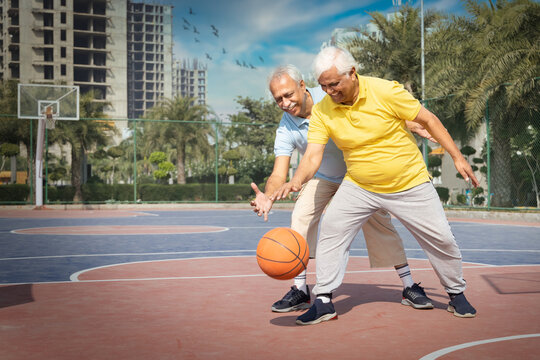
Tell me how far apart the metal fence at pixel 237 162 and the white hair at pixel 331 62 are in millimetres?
16007

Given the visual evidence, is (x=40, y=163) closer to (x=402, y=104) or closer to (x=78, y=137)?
(x=78, y=137)

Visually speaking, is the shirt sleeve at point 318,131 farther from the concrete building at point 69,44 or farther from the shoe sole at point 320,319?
the concrete building at point 69,44

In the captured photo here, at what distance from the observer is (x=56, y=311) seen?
5598 mm

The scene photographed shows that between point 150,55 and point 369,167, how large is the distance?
173 m

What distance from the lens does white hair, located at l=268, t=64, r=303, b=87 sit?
16.8 feet

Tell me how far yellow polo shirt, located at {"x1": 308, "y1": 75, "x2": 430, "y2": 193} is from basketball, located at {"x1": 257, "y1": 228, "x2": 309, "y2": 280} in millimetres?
677

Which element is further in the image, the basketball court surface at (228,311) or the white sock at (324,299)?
the white sock at (324,299)

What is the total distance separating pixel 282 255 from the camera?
493cm

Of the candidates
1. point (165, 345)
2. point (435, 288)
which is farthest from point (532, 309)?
point (165, 345)

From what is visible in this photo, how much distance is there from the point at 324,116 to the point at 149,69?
170211 mm

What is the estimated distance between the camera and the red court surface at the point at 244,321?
13.9ft

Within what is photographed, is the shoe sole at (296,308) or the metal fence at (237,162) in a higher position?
the metal fence at (237,162)

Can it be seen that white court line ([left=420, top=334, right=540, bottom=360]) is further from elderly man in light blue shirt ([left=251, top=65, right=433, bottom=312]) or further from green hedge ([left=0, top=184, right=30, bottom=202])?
green hedge ([left=0, top=184, right=30, bottom=202])

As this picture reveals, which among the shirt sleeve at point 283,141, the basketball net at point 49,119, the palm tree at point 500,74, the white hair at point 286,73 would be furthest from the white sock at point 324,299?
the basketball net at point 49,119
